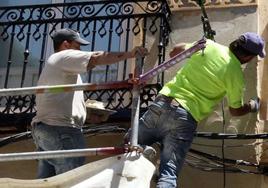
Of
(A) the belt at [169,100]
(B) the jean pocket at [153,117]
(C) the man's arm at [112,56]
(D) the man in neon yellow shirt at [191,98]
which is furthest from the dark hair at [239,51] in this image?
(C) the man's arm at [112,56]

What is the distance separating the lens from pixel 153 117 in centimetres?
583

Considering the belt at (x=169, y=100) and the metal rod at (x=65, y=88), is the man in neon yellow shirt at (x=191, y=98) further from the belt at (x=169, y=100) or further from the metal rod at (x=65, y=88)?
the metal rod at (x=65, y=88)

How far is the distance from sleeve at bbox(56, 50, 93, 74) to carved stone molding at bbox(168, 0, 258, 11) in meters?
2.80

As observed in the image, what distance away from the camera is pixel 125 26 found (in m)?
8.87

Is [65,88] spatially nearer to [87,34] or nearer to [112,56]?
[112,56]

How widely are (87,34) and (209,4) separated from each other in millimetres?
1509

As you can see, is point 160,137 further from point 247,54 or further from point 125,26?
point 125,26

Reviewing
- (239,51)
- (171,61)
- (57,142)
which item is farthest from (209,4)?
(57,142)

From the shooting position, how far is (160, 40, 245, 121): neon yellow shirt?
5.89 meters

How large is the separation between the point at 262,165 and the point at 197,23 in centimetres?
192

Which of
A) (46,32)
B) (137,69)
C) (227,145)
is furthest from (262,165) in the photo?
(46,32)

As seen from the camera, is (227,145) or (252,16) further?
(252,16)

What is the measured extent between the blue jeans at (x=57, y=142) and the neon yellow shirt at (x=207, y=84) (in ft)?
2.72

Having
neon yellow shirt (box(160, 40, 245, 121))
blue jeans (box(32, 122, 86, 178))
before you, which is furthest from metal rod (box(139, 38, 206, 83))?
blue jeans (box(32, 122, 86, 178))
